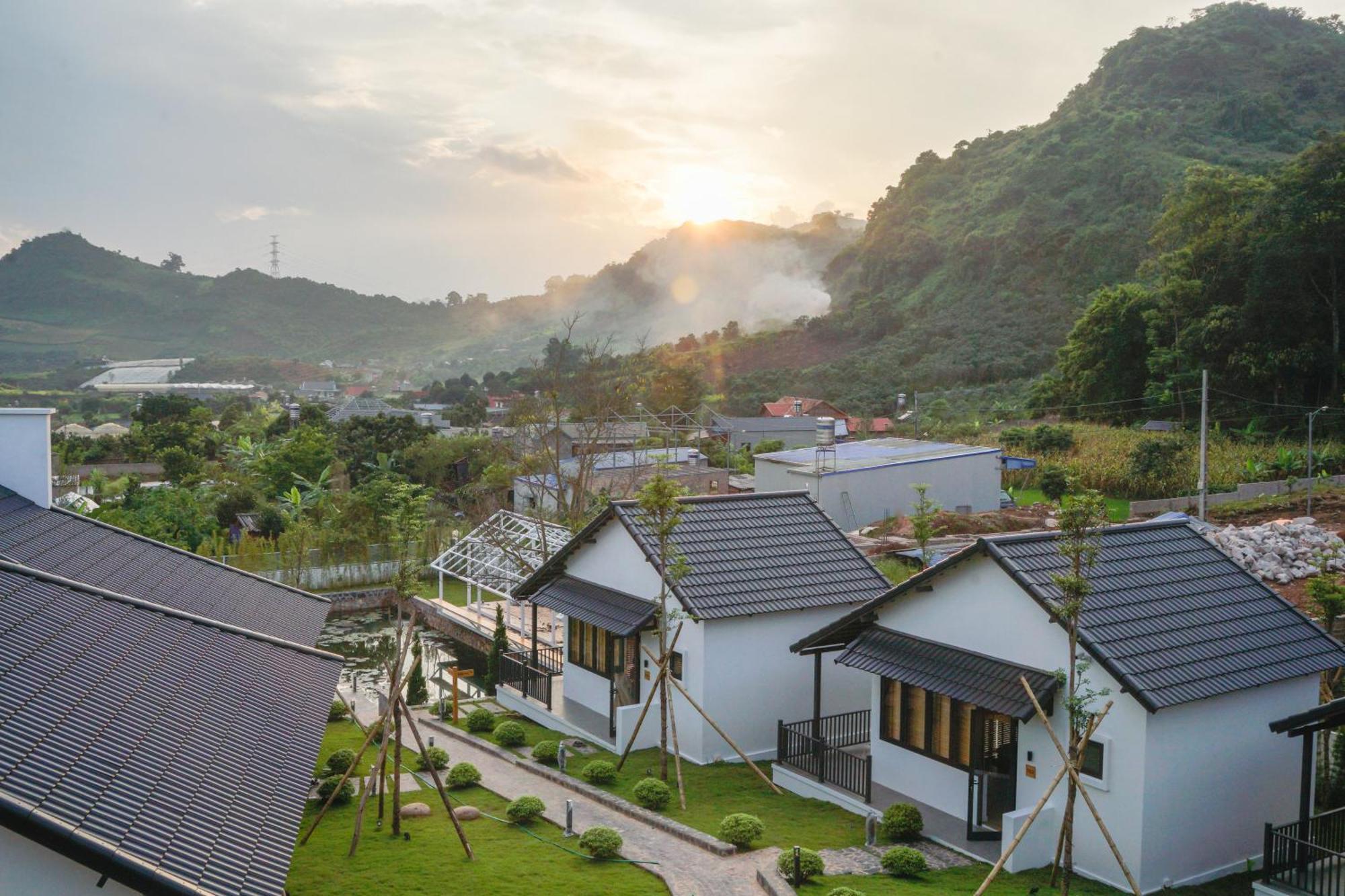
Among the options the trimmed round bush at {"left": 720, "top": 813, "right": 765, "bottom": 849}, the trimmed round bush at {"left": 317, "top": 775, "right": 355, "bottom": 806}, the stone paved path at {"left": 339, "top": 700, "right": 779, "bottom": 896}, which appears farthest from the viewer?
the trimmed round bush at {"left": 317, "top": 775, "right": 355, "bottom": 806}

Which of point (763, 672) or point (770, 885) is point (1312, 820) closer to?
point (770, 885)

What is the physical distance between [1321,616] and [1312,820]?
10317 mm

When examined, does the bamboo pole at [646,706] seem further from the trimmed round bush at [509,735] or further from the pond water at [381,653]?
the pond water at [381,653]

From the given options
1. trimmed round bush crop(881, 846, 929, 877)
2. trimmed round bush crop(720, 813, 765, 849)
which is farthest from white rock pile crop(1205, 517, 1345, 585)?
trimmed round bush crop(720, 813, 765, 849)

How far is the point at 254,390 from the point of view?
132 m

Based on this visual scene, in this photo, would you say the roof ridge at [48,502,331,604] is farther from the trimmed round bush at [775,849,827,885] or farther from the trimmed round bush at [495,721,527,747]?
the trimmed round bush at [775,849,827,885]

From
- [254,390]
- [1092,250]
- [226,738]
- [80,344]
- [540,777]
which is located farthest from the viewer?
[80,344]

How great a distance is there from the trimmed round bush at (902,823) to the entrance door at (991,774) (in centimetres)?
63

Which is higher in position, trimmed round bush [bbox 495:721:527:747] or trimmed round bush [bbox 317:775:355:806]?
trimmed round bush [bbox 317:775:355:806]

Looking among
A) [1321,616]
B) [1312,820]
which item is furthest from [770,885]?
[1321,616]

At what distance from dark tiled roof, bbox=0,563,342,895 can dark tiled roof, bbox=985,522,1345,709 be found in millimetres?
8287

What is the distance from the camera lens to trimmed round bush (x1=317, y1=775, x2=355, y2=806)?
13.4 m

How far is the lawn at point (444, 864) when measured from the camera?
10594mm

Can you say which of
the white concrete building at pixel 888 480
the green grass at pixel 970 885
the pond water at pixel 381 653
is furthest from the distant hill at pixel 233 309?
the green grass at pixel 970 885
